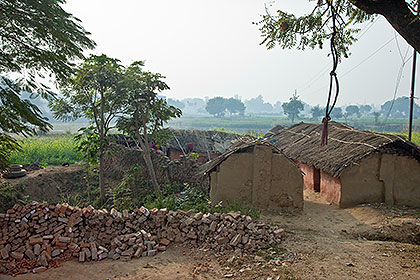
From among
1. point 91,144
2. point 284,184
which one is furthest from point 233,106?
point 284,184

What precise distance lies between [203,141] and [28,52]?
1416cm

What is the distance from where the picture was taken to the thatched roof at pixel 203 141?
18.9 meters

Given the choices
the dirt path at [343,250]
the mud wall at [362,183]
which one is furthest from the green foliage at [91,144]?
the mud wall at [362,183]

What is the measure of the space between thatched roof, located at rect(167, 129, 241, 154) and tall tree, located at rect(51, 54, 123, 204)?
7911mm

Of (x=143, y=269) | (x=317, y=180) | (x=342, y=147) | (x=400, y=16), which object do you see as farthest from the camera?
(x=317, y=180)

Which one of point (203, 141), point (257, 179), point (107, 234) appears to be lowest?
point (107, 234)

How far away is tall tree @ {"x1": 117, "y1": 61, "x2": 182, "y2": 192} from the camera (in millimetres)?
10334

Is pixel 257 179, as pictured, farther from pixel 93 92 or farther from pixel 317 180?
pixel 93 92

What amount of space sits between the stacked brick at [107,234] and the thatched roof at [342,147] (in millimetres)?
4431

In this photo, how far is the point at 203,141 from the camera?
1986cm

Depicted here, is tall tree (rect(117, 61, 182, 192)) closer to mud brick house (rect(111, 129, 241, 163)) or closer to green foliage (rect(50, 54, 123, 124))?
green foliage (rect(50, 54, 123, 124))

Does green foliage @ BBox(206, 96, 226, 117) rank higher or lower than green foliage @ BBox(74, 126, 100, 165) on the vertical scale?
higher

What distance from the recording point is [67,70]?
22.2 feet

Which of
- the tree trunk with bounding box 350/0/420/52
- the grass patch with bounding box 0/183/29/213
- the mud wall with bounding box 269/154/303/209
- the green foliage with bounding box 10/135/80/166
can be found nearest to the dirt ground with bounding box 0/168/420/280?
the mud wall with bounding box 269/154/303/209
